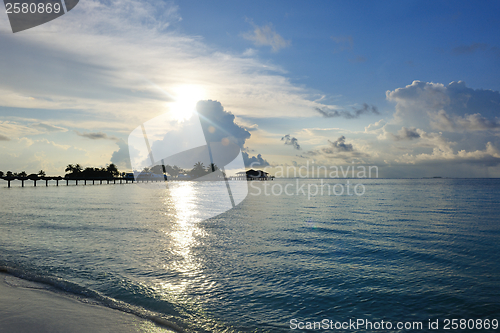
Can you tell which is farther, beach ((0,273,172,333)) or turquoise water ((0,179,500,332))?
turquoise water ((0,179,500,332))

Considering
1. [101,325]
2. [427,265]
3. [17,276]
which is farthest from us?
[427,265]

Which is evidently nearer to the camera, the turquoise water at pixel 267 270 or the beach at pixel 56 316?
the beach at pixel 56 316

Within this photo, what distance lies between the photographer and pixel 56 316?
7594 millimetres

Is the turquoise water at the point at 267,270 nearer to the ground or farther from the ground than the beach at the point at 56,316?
nearer to the ground

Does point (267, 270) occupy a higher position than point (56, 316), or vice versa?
point (56, 316)

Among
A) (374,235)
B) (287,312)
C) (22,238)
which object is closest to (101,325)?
(287,312)

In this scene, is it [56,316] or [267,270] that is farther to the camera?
[267,270]

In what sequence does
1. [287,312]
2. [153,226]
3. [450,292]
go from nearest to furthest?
[287,312] → [450,292] → [153,226]

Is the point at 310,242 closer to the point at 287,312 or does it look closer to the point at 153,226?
the point at 287,312

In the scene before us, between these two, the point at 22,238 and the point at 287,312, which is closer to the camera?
the point at 287,312

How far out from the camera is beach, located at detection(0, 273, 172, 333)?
6977 millimetres

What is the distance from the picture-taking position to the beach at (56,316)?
698 cm

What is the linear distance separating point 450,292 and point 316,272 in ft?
15.5

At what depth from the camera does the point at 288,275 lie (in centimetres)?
1152
